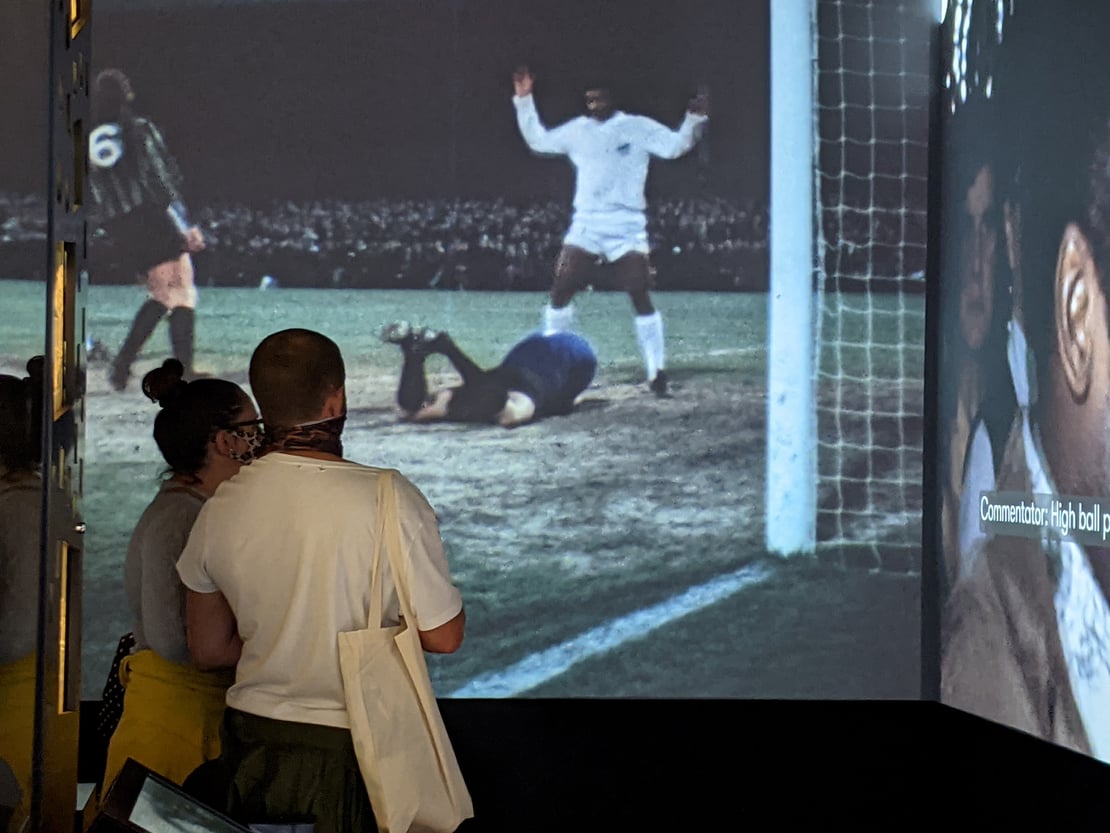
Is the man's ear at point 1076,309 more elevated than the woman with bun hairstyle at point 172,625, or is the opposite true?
the man's ear at point 1076,309

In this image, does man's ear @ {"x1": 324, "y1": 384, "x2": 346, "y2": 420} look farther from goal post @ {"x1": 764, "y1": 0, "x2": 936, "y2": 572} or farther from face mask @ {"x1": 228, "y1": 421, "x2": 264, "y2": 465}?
goal post @ {"x1": 764, "y1": 0, "x2": 936, "y2": 572}

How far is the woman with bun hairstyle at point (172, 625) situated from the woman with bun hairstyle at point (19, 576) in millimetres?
1210

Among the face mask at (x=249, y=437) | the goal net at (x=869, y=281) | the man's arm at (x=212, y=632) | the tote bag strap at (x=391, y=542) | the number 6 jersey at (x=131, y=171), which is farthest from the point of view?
the goal net at (x=869, y=281)

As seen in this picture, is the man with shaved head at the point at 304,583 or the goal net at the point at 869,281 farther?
the goal net at the point at 869,281

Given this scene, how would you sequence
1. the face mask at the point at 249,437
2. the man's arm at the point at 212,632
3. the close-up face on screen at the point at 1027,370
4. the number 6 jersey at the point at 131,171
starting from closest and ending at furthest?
the man's arm at the point at 212,632
the face mask at the point at 249,437
the close-up face on screen at the point at 1027,370
the number 6 jersey at the point at 131,171

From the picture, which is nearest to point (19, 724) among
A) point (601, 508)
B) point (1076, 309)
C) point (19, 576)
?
point (19, 576)

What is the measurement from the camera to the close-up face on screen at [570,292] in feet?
16.7

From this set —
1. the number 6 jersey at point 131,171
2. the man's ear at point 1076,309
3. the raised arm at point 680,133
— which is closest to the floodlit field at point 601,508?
the number 6 jersey at point 131,171

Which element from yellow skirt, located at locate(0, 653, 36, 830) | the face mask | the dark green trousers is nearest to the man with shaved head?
the dark green trousers

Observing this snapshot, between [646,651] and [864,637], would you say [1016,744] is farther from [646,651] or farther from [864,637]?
[646,651]

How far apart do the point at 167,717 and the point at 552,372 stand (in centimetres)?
299

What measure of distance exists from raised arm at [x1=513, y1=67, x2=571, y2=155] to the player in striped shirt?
1.23 m

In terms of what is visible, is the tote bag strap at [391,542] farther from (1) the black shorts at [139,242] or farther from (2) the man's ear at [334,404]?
Result: (1) the black shorts at [139,242]

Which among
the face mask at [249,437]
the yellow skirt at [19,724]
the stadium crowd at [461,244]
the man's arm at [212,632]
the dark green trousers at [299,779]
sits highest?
the stadium crowd at [461,244]
